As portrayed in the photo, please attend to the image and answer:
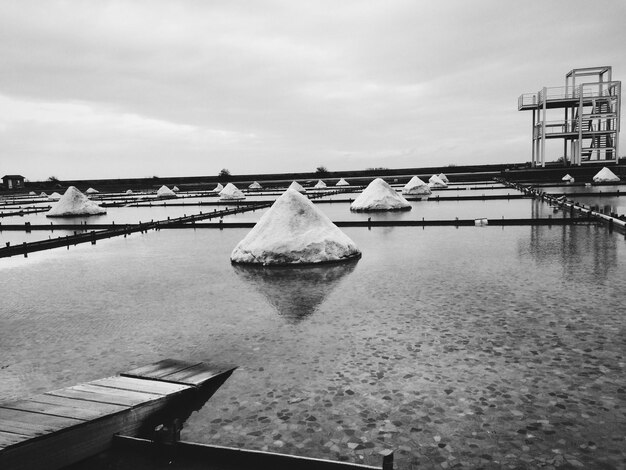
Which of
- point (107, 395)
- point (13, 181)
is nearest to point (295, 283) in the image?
point (107, 395)

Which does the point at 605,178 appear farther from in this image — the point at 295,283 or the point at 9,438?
the point at 9,438

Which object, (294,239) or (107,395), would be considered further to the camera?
(294,239)

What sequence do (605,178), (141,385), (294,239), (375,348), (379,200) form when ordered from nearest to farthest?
(141,385) < (375,348) < (294,239) < (379,200) < (605,178)

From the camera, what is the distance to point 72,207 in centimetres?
2672

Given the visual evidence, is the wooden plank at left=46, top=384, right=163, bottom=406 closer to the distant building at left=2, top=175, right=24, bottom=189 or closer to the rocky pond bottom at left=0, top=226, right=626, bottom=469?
the rocky pond bottom at left=0, top=226, right=626, bottom=469

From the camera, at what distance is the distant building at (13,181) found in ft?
244

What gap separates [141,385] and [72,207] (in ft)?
84.8

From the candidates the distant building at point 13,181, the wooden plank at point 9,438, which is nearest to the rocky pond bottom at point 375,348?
the wooden plank at point 9,438

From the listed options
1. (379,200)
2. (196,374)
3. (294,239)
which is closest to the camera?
(196,374)

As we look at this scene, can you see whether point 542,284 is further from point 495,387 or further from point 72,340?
point 72,340

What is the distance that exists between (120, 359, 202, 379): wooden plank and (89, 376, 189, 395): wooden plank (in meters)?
0.15

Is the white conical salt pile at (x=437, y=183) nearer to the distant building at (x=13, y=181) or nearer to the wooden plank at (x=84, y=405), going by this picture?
the wooden plank at (x=84, y=405)

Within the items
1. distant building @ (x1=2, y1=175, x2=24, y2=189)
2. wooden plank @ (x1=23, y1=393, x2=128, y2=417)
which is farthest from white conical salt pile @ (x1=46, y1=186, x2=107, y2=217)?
distant building @ (x1=2, y1=175, x2=24, y2=189)

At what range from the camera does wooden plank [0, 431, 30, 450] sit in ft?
9.22
